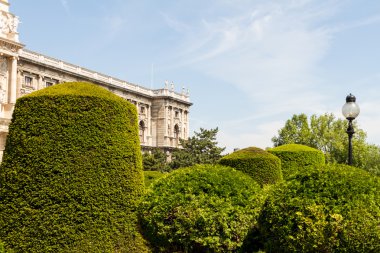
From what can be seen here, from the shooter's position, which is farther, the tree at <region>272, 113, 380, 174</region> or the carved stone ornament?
the tree at <region>272, 113, 380, 174</region>

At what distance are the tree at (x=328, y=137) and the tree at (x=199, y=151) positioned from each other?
12.3 metres

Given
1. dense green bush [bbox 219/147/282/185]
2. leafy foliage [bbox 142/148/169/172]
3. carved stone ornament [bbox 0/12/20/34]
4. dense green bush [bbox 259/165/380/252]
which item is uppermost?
carved stone ornament [bbox 0/12/20/34]

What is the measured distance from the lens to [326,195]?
22.5 feet

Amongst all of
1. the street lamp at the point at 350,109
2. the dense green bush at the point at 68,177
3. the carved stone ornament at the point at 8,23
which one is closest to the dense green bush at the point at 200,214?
the dense green bush at the point at 68,177

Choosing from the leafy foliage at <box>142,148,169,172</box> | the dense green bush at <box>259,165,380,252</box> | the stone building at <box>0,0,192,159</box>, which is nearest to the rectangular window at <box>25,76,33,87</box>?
the stone building at <box>0,0,192,159</box>

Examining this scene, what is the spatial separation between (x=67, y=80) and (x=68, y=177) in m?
47.6

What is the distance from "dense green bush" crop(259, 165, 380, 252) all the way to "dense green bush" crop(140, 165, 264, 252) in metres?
1.02

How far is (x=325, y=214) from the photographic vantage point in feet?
21.8

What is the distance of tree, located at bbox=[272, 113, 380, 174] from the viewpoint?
172 feet

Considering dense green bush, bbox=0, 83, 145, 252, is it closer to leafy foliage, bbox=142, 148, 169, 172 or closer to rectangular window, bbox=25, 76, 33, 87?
leafy foliage, bbox=142, 148, 169, 172

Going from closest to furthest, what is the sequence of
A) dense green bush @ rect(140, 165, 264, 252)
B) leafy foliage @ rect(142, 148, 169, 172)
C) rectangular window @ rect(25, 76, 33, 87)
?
dense green bush @ rect(140, 165, 264, 252), leafy foliage @ rect(142, 148, 169, 172), rectangular window @ rect(25, 76, 33, 87)

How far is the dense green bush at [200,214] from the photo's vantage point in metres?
8.13

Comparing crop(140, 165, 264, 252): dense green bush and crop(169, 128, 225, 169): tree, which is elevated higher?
crop(169, 128, 225, 169): tree

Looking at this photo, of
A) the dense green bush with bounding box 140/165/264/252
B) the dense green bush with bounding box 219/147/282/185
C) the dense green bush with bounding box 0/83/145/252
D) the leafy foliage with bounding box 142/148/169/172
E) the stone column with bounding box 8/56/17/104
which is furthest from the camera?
the leafy foliage with bounding box 142/148/169/172
